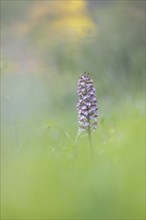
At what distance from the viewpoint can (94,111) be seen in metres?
1.59

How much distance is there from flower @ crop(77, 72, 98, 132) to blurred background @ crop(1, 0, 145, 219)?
6cm

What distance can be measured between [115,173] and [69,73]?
4541 millimetres

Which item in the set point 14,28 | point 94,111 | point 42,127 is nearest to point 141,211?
point 94,111

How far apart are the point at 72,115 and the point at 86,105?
1.19 meters

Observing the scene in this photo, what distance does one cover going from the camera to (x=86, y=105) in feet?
5.24

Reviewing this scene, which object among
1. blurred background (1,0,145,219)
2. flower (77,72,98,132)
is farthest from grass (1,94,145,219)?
flower (77,72,98,132)

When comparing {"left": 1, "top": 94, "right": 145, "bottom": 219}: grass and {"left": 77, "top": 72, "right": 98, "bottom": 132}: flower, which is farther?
{"left": 77, "top": 72, "right": 98, "bottom": 132}: flower

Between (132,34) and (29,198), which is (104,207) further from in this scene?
(132,34)

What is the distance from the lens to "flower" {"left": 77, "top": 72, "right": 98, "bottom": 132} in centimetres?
159

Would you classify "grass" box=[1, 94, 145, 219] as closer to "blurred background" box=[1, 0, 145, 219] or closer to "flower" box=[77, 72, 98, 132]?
"blurred background" box=[1, 0, 145, 219]

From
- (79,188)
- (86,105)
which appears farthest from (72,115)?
(79,188)

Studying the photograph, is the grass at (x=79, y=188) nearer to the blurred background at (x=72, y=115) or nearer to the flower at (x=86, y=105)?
the blurred background at (x=72, y=115)

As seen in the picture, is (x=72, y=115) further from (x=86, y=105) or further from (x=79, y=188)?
(x=79, y=188)

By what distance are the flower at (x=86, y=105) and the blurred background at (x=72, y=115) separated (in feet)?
0.19
